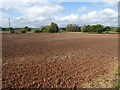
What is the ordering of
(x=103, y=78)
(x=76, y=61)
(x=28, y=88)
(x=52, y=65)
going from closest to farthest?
(x=28, y=88) → (x=103, y=78) → (x=52, y=65) → (x=76, y=61)

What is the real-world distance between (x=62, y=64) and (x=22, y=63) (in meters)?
1.82

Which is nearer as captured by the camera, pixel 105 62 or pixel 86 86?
pixel 86 86

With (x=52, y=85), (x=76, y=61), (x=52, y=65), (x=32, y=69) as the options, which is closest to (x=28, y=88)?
(x=52, y=85)

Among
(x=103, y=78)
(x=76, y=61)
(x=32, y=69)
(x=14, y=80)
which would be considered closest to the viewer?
(x=14, y=80)

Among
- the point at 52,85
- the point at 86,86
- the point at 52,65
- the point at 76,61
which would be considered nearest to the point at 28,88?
the point at 52,85

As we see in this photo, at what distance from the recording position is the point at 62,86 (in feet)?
28.9

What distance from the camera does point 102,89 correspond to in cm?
852

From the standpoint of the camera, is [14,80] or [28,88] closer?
[28,88]

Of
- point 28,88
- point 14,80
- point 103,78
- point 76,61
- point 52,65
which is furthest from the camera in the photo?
point 76,61

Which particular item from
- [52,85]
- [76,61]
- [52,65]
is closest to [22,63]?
[52,65]

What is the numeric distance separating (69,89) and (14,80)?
6.23 feet

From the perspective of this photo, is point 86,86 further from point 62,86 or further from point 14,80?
point 14,80

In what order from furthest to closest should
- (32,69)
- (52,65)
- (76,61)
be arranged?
(76,61), (52,65), (32,69)

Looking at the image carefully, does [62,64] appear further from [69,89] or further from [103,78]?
[69,89]
